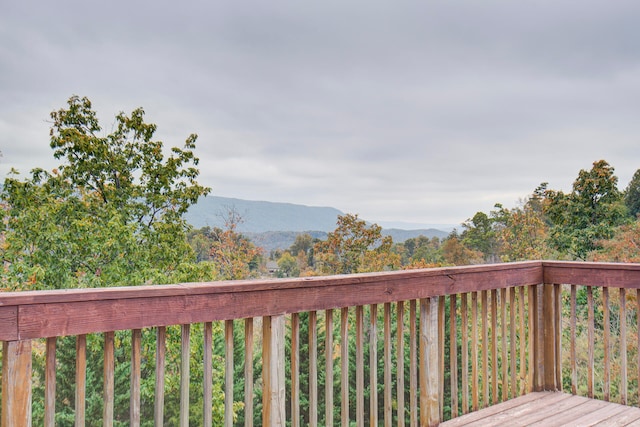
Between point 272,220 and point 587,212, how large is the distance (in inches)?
923

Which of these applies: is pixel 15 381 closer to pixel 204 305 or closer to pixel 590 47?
pixel 204 305

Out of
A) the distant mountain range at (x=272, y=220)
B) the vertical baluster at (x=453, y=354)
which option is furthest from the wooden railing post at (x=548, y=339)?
the distant mountain range at (x=272, y=220)

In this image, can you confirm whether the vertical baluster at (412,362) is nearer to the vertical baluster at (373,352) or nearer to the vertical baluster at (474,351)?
the vertical baluster at (373,352)

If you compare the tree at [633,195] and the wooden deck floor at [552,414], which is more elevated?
the tree at [633,195]

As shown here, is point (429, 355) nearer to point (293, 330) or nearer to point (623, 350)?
point (293, 330)

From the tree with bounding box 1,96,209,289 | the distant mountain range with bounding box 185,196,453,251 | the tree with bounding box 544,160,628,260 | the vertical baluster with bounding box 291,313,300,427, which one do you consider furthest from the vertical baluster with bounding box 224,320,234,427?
the tree with bounding box 544,160,628,260

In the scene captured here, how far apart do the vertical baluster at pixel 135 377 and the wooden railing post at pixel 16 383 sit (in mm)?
269

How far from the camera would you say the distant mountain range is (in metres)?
17.7

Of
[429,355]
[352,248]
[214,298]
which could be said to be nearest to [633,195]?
[352,248]

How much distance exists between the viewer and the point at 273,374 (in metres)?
1.67

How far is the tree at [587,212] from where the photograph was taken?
14758 millimetres

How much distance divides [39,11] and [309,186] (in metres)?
22.5

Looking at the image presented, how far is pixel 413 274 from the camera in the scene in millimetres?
2064

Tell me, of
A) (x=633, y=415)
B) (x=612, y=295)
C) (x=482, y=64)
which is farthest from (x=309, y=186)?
(x=633, y=415)
